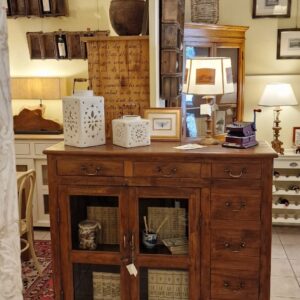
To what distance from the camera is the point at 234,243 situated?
6.69 feet

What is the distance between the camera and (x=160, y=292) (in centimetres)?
215

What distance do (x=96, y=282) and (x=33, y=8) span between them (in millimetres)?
2852

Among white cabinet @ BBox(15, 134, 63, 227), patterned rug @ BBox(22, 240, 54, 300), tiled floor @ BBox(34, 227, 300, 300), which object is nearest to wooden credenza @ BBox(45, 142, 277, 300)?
patterned rug @ BBox(22, 240, 54, 300)

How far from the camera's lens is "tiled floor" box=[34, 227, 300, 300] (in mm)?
2910

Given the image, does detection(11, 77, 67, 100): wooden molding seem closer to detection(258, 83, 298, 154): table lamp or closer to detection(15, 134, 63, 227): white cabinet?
detection(15, 134, 63, 227): white cabinet

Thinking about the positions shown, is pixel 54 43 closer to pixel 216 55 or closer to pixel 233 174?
pixel 216 55

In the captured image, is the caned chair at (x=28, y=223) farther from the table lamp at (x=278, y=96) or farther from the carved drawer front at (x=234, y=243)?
the table lamp at (x=278, y=96)

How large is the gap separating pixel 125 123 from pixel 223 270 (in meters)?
0.86

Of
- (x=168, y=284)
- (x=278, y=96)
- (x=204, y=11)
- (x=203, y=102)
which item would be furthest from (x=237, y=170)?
(x=204, y=11)

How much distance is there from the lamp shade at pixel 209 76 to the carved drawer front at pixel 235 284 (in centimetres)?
90

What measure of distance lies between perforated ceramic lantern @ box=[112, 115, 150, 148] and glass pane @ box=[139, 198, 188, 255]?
0.29m

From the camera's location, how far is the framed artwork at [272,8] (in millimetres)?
4059

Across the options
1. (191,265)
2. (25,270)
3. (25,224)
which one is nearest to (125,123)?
(191,265)

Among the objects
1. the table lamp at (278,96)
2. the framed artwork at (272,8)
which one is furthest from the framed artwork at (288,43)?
the table lamp at (278,96)
